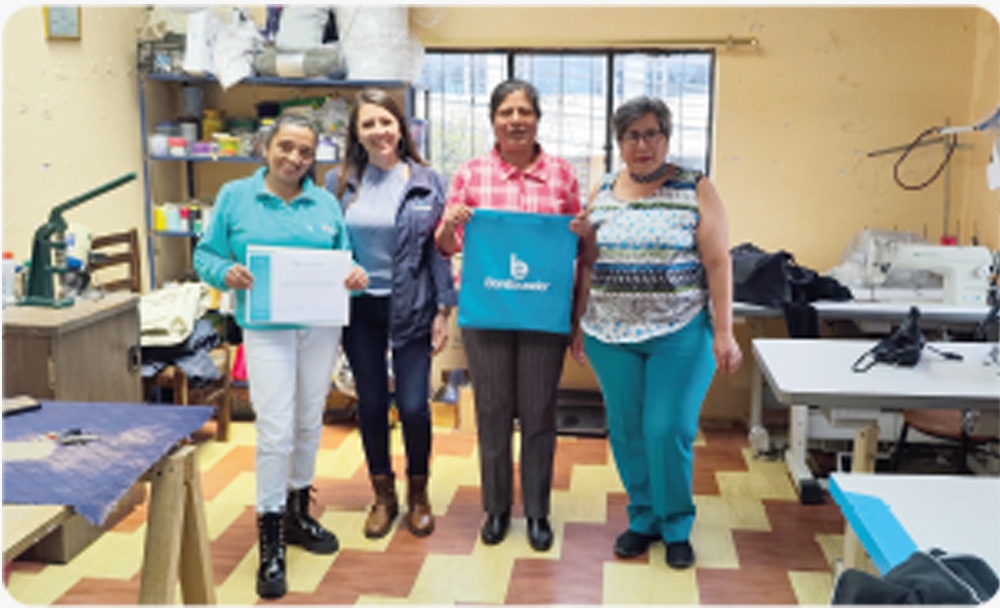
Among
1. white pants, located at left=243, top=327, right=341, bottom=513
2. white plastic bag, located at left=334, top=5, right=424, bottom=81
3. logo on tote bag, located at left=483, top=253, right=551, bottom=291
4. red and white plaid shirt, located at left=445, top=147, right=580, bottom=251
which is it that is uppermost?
white plastic bag, located at left=334, top=5, right=424, bottom=81

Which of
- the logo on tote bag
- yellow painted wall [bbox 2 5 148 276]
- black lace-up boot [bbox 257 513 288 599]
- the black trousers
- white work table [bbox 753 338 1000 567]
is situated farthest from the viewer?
yellow painted wall [bbox 2 5 148 276]

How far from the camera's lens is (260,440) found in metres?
2.83

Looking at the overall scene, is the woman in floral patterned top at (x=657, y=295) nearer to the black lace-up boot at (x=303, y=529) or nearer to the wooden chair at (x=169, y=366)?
the black lace-up boot at (x=303, y=529)

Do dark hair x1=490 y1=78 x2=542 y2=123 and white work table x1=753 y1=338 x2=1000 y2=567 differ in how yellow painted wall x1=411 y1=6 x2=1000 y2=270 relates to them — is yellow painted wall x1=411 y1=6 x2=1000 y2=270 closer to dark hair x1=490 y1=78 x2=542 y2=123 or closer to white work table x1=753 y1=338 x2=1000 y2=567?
white work table x1=753 y1=338 x2=1000 y2=567

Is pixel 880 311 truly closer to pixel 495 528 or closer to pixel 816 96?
pixel 816 96

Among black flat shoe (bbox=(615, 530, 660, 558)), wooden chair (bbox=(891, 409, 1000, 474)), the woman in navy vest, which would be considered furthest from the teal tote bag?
wooden chair (bbox=(891, 409, 1000, 474))

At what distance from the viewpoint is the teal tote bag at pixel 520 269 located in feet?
9.46

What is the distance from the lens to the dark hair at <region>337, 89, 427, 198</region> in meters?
3.00

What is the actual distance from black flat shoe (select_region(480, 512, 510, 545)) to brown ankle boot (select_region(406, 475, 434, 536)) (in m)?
0.19

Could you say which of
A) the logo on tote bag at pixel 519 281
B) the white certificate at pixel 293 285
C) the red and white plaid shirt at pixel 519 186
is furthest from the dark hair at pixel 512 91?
the white certificate at pixel 293 285

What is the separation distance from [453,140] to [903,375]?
2886 millimetres

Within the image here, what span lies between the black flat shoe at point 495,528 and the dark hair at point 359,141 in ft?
3.91

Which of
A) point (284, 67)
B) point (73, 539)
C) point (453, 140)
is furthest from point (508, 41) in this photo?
point (73, 539)

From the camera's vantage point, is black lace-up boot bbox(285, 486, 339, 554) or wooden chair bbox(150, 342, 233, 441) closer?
black lace-up boot bbox(285, 486, 339, 554)
